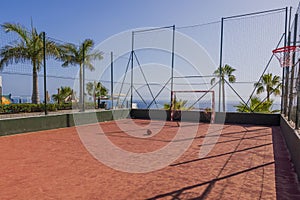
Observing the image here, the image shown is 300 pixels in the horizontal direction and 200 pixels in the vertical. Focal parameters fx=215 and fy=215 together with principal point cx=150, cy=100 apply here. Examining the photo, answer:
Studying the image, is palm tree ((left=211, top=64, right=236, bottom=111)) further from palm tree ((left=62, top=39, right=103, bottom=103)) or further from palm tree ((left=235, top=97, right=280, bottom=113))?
palm tree ((left=62, top=39, right=103, bottom=103))

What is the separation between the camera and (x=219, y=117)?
36.4 feet

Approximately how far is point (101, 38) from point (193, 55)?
495 cm

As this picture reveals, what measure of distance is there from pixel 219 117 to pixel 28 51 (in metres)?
10.3

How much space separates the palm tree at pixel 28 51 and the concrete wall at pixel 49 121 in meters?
1.62

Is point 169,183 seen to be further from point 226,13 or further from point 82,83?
point 226,13

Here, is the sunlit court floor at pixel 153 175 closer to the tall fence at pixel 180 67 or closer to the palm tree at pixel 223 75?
the tall fence at pixel 180 67

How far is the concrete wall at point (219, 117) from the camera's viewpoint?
10.0 meters

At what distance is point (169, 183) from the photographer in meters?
3.24

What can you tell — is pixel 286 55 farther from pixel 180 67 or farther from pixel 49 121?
pixel 49 121

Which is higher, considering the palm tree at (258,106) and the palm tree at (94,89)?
the palm tree at (94,89)

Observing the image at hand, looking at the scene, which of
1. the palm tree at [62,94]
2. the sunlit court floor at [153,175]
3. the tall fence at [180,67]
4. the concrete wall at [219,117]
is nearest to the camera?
the sunlit court floor at [153,175]

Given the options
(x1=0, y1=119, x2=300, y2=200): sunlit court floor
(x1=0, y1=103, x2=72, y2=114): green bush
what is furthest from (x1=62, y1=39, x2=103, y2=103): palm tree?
(x1=0, y1=119, x2=300, y2=200): sunlit court floor

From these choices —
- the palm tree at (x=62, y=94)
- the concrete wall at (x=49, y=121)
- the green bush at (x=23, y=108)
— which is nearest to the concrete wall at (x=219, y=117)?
the concrete wall at (x=49, y=121)

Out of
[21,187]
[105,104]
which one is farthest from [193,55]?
[21,187]
